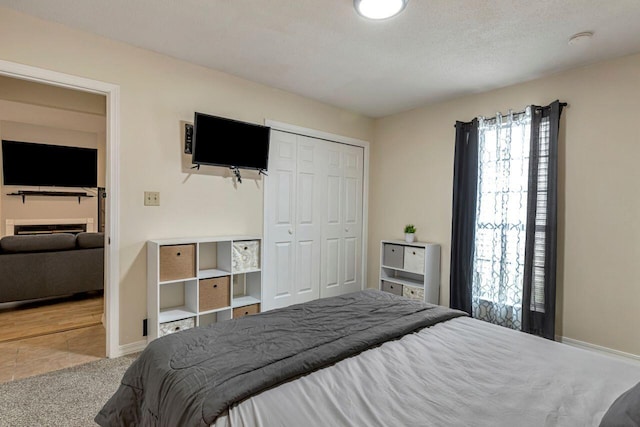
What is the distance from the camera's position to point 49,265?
388 cm

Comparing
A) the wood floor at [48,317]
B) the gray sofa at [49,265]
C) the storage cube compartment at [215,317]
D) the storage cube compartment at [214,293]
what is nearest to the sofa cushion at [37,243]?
the gray sofa at [49,265]

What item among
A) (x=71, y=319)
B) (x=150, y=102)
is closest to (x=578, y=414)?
(x=150, y=102)

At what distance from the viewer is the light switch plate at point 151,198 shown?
278cm

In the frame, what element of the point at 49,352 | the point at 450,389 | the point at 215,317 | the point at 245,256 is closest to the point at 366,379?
the point at 450,389

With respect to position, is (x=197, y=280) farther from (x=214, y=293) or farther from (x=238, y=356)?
(x=238, y=356)

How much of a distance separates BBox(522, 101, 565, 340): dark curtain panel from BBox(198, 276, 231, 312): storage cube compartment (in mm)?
2671

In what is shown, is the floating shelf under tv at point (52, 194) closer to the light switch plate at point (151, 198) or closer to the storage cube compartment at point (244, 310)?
the light switch plate at point (151, 198)

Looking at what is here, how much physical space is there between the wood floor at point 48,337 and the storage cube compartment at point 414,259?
3.05m

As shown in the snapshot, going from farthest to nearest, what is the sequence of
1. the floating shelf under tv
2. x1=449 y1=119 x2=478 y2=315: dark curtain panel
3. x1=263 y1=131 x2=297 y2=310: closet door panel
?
the floating shelf under tv
x1=263 y1=131 x2=297 y2=310: closet door panel
x1=449 y1=119 x2=478 y2=315: dark curtain panel

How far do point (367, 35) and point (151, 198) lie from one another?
215cm

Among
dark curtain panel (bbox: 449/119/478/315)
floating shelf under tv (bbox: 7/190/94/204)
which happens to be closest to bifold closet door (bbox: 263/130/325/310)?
dark curtain panel (bbox: 449/119/478/315)

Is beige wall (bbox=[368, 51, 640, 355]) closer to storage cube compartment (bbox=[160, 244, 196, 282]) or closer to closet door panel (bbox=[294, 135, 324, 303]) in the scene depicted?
closet door panel (bbox=[294, 135, 324, 303])

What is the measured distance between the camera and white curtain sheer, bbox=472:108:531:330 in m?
3.12

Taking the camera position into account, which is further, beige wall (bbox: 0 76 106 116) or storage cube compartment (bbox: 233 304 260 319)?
beige wall (bbox: 0 76 106 116)
